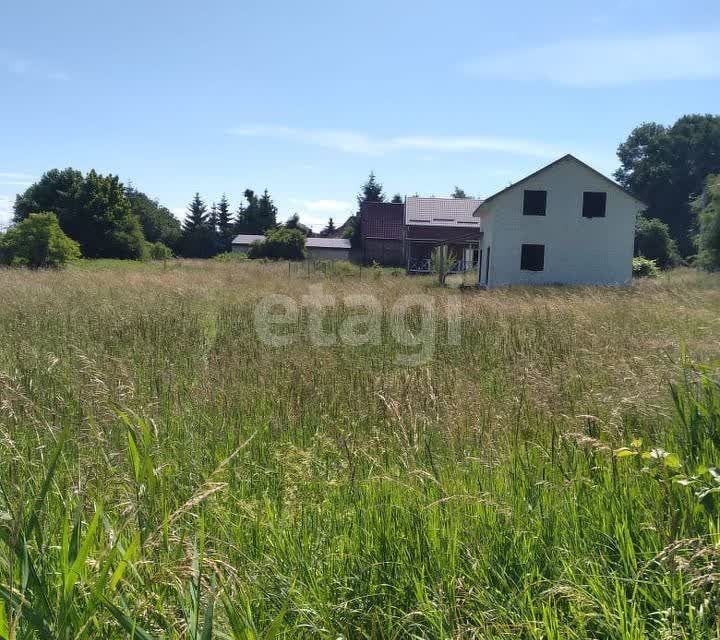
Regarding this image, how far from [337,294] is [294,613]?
11.5 m

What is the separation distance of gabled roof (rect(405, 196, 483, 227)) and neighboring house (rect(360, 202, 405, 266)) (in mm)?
4607

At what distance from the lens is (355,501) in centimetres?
278

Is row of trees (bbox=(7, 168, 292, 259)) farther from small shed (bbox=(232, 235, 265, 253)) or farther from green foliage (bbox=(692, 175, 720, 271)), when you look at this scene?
green foliage (bbox=(692, 175, 720, 271))

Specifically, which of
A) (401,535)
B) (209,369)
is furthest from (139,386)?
(401,535)

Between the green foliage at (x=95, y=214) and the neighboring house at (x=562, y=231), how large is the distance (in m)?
29.9

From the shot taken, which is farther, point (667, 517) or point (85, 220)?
point (85, 220)

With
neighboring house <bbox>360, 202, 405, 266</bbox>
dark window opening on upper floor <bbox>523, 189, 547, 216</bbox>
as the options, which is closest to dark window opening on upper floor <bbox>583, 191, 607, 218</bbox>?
dark window opening on upper floor <bbox>523, 189, 547, 216</bbox>

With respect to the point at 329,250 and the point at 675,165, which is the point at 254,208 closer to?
the point at 329,250

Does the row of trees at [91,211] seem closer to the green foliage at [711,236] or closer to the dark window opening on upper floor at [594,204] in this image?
the dark window opening on upper floor at [594,204]

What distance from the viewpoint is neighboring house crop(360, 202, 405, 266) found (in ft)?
168

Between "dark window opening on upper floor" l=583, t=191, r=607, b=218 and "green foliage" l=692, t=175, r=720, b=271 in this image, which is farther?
"green foliage" l=692, t=175, r=720, b=271

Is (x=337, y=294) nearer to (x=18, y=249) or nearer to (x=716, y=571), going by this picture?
(x=716, y=571)

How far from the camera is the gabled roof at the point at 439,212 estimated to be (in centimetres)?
4478

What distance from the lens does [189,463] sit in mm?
3479
